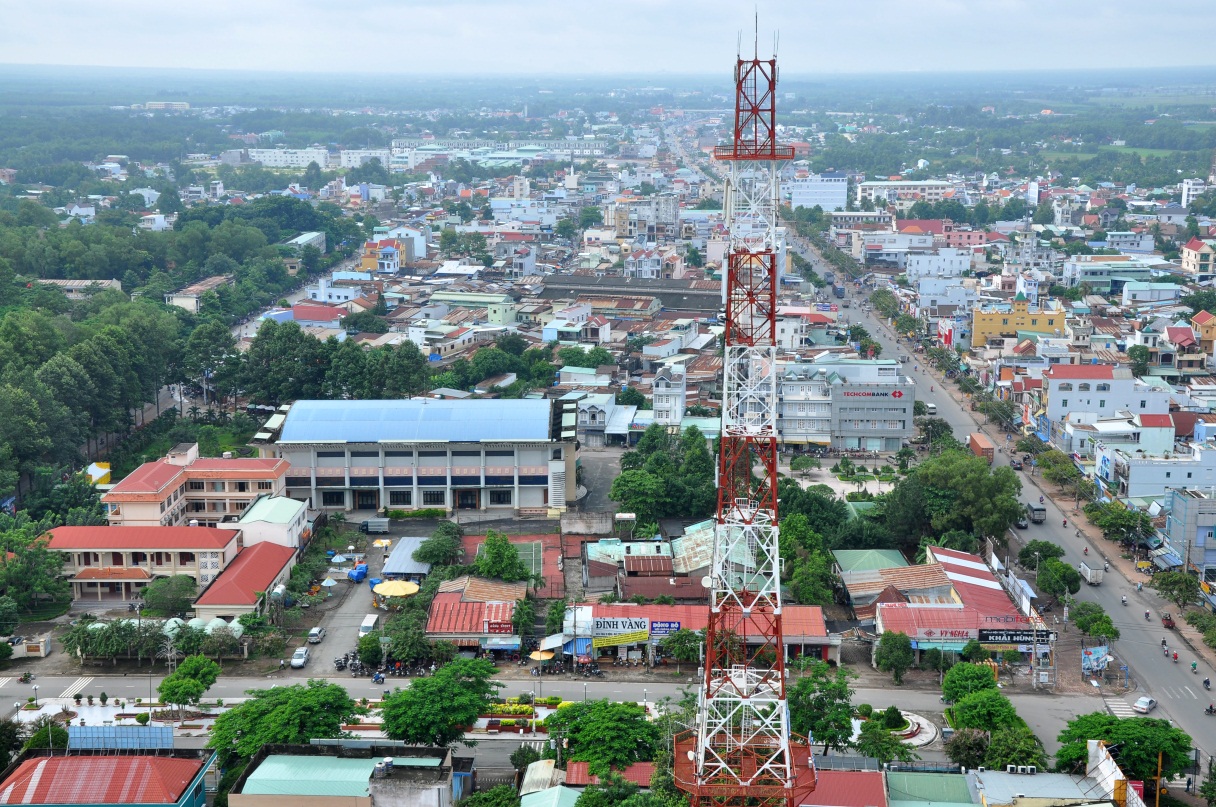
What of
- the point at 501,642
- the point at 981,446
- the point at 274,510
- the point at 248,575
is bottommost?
the point at 501,642

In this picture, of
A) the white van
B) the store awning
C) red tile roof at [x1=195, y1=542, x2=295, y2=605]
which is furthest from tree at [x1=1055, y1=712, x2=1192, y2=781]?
red tile roof at [x1=195, y1=542, x2=295, y2=605]

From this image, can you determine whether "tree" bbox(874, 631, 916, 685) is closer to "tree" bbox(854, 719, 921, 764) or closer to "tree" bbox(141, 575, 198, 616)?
"tree" bbox(854, 719, 921, 764)

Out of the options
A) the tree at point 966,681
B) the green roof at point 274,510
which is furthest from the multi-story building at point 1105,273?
the green roof at point 274,510

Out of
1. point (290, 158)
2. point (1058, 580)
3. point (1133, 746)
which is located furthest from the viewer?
point (290, 158)

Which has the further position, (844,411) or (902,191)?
(902,191)

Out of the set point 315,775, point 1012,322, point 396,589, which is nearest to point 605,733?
point 315,775

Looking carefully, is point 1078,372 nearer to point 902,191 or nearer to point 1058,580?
point 1058,580

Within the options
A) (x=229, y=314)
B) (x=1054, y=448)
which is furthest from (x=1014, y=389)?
(x=229, y=314)
